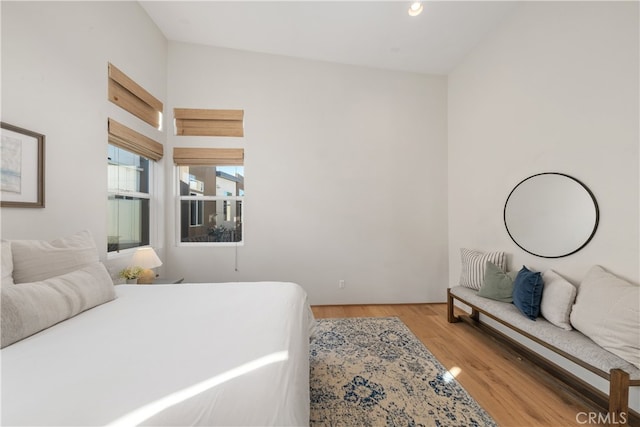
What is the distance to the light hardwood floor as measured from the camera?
156 centimetres

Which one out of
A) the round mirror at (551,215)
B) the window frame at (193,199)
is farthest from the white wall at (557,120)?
the window frame at (193,199)

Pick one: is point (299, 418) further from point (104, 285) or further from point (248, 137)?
point (248, 137)

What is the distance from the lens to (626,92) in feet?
5.33

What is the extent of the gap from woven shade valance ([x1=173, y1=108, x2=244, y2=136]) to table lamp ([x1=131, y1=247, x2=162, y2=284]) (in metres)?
1.64

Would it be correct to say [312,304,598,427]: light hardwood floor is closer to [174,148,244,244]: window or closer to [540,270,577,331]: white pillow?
[540,270,577,331]: white pillow

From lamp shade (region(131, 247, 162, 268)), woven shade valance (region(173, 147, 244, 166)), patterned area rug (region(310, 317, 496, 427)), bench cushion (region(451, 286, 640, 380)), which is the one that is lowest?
patterned area rug (region(310, 317, 496, 427))

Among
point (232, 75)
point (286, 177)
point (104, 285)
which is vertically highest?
point (232, 75)

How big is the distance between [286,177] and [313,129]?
749mm

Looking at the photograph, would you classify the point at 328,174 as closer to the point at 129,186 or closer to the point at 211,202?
the point at 211,202

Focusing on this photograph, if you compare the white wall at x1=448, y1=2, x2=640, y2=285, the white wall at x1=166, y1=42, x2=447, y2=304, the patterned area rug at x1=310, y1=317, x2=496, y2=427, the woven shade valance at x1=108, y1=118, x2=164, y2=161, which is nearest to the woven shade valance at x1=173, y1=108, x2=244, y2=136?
the white wall at x1=166, y1=42, x2=447, y2=304

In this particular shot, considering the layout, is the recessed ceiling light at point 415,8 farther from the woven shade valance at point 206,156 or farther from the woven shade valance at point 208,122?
the woven shade valance at point 206,156

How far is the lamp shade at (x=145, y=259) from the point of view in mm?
2460

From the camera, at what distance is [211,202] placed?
11.4 feet

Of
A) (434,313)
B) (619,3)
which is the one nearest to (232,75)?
(619,3)
